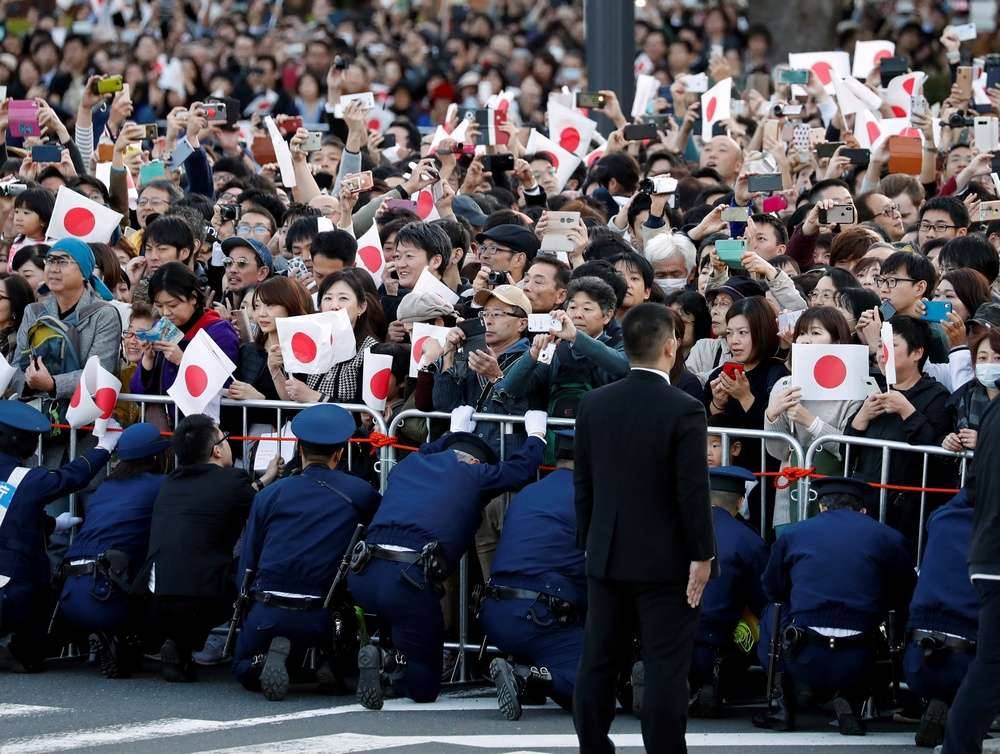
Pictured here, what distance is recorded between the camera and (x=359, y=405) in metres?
10.4

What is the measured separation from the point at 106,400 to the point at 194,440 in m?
0.85

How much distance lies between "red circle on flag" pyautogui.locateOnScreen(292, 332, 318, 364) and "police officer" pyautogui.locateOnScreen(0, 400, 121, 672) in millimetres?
1116

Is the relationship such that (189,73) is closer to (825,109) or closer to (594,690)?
(825,109)

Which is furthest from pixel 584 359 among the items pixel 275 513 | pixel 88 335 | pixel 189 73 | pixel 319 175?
pixel 189 73

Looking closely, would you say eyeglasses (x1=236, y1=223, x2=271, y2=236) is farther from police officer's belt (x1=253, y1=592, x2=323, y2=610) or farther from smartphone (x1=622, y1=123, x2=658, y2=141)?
police officer's belt (x1=253, y1=592, x2=323, y2=610)

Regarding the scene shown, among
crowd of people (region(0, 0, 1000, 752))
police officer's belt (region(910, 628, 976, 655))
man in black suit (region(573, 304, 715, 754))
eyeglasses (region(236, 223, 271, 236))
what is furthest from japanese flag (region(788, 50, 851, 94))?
man in black suit (region(573, 304, 715, 754))

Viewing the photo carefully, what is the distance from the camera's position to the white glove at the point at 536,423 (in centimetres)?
964

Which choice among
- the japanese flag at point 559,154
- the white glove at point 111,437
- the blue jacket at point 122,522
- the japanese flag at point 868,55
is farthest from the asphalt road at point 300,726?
the japanese flag at point 868,55

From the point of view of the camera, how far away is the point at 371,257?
40.8 feet

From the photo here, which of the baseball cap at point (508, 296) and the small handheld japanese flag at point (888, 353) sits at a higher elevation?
the baseball cap at point (508, 296)

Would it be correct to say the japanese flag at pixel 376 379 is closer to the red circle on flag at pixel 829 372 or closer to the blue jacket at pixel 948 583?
the red circle on flag at pixel 829 372

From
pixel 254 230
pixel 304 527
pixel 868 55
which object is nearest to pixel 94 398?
pixel 304 527

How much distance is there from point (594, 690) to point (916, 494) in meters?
2.25

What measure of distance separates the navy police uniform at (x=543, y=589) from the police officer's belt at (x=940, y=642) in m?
1.54
